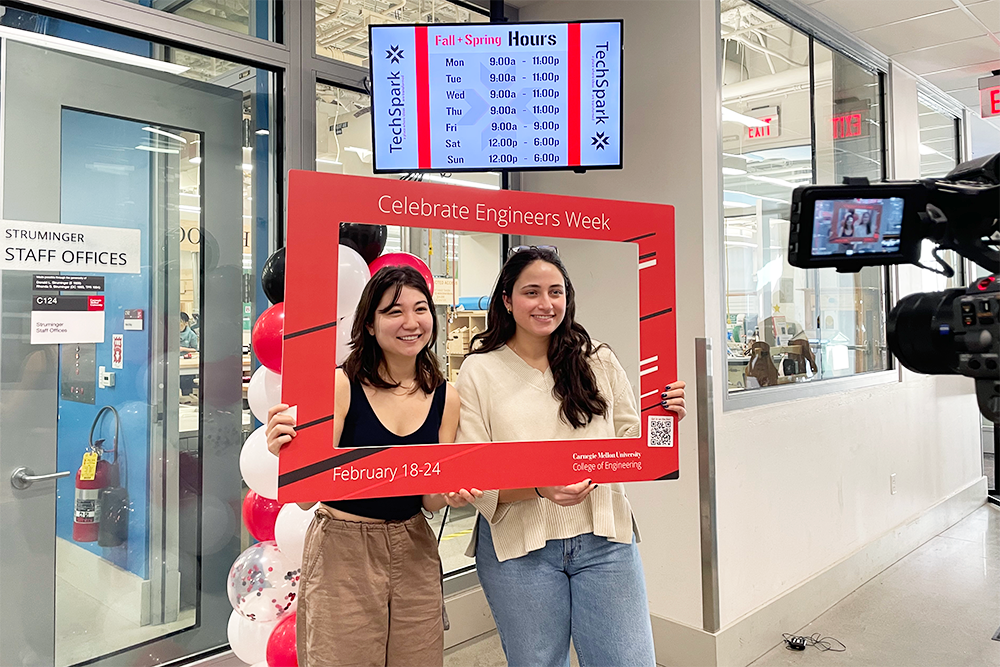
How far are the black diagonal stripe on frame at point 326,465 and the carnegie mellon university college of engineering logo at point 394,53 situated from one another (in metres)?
1.35

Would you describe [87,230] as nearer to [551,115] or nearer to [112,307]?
[112,307]

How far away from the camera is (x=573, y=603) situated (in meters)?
1.57

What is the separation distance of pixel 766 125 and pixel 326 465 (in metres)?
2.94

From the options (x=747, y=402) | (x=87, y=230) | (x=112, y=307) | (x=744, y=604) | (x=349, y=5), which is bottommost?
(x=744, y=604)

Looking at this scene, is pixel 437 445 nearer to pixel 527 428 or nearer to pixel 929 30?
pixel 527 428

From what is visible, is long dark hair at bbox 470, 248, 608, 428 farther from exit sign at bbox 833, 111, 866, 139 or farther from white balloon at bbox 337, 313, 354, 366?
exit sign at bbox 833, 111, 866, 139

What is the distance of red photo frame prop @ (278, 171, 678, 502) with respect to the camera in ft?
4.35

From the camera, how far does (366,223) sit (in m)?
1.38

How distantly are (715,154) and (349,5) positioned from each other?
1567 mm

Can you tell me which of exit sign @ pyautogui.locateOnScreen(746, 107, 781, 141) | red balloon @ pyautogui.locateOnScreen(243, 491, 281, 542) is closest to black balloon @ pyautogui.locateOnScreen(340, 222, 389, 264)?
red balloon @ pyautogui.locateOnScreen(243, 491, 281, 542)

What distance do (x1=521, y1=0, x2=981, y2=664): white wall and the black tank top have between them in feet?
5.26

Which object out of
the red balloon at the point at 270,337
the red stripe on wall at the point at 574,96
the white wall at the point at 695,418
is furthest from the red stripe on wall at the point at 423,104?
the white wall at the point at 695,418

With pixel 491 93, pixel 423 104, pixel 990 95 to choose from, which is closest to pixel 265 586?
pixel 423 104

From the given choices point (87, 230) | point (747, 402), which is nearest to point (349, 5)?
point (87, 230)
